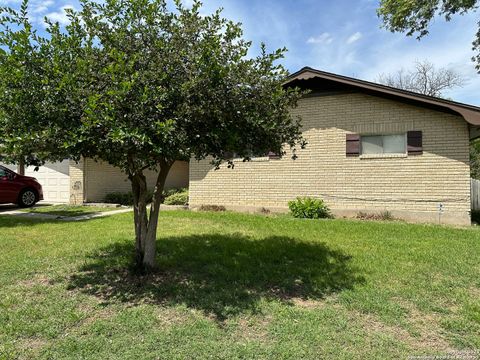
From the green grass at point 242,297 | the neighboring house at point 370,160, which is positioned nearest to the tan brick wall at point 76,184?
the neighboring house at point 370,160

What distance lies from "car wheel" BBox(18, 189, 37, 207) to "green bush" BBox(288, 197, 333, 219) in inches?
383

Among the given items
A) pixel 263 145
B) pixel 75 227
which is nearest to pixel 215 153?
pixel 263 145

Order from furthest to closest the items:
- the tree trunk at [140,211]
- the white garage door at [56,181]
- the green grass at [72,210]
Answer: the white garage door at [56,181]
the green grass at [72,210]
the tree trunk at [140,211]

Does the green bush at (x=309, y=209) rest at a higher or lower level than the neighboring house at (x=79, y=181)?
lower

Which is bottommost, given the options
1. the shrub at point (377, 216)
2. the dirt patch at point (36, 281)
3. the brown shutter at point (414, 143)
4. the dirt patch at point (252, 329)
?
the dirt patch at point (252, 329)

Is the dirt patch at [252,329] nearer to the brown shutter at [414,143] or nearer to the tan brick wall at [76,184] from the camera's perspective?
the brown shutter at [414,143]

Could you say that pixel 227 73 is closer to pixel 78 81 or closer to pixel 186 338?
pixel 78 81

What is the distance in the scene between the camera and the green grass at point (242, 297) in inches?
132

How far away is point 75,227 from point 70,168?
279 inches

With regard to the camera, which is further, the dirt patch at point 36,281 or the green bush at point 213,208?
the green bush at point 213,208

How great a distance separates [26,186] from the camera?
44.8 ft

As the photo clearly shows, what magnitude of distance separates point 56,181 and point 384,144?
13170 millimetres

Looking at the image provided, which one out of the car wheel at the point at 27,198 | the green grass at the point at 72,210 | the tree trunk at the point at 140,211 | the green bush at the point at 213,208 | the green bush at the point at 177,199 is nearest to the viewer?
the tree trunk at the point at 140,211

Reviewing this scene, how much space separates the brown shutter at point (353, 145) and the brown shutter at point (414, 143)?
1351 mm
